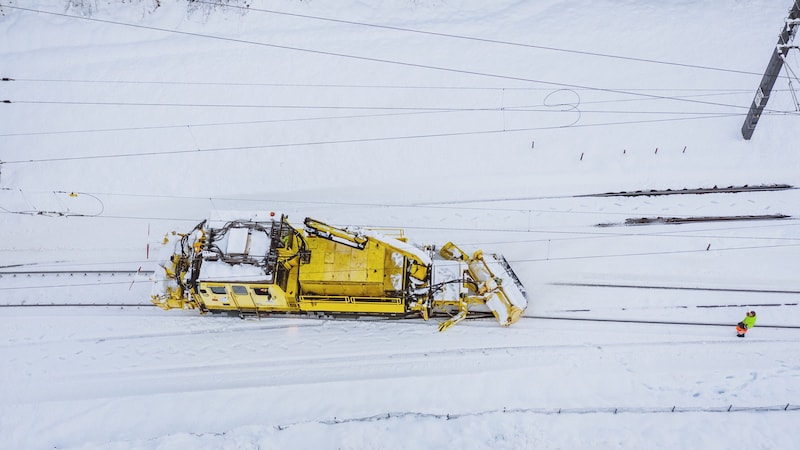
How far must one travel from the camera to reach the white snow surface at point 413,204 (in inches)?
697

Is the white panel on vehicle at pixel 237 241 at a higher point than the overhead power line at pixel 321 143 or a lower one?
lower

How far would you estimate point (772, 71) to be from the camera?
67.7ft

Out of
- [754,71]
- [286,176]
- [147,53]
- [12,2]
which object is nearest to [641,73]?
[754,71]

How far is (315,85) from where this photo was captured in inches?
1007

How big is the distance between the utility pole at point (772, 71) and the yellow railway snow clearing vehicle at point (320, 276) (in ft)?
35.6

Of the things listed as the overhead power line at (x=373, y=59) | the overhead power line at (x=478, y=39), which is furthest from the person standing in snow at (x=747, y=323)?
the overhead power line at (x=478, y=39)

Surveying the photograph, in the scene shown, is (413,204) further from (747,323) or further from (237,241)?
(747,323)

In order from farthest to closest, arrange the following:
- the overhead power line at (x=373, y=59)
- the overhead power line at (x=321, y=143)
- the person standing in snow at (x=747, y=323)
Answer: the overhead power line at (x=373, y=59) < the overhead power line at (x=321, y=143) < the person standing in snow at (x=747, y=323)

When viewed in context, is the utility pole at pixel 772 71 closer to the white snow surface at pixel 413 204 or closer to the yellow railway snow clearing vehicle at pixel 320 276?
the white snow surface at pixel 413 204

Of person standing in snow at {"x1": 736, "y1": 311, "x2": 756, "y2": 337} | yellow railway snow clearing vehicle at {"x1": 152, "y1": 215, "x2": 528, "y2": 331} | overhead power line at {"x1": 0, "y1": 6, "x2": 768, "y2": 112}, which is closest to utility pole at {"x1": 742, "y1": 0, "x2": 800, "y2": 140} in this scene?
overhead power line at {"x1": 0, "y1": 6, "x2": 768, "y2": 112}

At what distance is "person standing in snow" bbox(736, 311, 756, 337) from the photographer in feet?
59.4

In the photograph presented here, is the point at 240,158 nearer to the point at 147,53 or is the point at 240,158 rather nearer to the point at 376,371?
the point at 147,53

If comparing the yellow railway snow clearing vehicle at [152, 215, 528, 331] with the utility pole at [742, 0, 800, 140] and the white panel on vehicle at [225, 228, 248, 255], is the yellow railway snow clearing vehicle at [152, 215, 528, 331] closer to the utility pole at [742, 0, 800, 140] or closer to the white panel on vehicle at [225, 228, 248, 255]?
the white panel on vehicle at [225, 228, 248, 255]

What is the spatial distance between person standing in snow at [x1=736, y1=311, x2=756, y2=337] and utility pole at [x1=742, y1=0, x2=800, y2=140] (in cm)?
774
